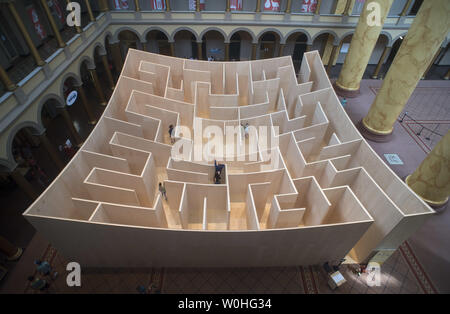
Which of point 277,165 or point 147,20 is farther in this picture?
point 147,20

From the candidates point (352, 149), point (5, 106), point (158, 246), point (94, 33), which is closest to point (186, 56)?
point (94, 33)

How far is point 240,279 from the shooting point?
9.01m

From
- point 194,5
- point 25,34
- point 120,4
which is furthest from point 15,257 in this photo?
point 194,5

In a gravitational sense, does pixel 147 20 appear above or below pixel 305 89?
above

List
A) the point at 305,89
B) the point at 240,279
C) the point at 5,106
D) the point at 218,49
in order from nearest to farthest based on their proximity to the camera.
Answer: the point at 240,279, the point at 5,106, the point at 305,89, the point at 218,49

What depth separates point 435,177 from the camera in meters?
9.90

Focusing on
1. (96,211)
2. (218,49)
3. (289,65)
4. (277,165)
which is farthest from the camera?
(218,49)

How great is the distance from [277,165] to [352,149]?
3.12m

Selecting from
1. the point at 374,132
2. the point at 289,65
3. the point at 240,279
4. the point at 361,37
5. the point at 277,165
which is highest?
the point at 361,37

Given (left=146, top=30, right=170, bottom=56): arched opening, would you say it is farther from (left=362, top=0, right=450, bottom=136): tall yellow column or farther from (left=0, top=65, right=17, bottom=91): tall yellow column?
(left=362, top=0, right=450, bottom=136): tall yellow column

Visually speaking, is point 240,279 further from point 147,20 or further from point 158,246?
point 147,20

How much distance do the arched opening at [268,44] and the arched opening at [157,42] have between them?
25.0 feet

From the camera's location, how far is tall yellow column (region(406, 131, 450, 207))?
934cm

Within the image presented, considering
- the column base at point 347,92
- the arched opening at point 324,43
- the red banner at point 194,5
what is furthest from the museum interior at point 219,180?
the red banner at point 194,5
